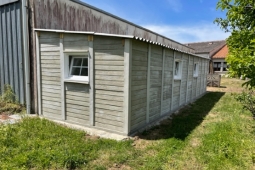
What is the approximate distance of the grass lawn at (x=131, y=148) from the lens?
3072mm

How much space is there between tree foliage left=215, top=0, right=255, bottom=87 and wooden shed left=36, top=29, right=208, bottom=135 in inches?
74.8

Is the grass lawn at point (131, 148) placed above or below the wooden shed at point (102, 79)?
below

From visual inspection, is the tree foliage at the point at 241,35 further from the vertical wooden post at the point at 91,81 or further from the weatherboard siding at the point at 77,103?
the weatherboard siding at the point at 77,103

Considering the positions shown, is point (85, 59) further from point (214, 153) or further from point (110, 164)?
point (214, 153)

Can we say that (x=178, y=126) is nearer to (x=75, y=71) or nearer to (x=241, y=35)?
(x=241, y=35)

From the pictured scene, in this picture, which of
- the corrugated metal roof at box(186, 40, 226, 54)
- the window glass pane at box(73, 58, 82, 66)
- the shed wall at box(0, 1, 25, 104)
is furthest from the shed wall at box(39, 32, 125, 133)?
the corrugated metal roof at box(186, 40, 226, 54)

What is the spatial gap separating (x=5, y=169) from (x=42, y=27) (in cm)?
438

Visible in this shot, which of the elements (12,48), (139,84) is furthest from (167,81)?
(12,48)

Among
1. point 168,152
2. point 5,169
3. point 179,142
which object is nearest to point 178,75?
point 179,142

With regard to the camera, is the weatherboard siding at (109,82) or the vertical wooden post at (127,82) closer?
the vertical wooden post at (127,82)

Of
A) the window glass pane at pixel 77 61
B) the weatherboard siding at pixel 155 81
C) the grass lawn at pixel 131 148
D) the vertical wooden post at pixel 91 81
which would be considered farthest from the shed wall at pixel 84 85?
the weatherboard siding at pixel 155 81

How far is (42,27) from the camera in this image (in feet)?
18.5

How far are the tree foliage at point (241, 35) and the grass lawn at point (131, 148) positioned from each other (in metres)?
1.53

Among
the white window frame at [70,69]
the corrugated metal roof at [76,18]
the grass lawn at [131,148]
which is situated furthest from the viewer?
the corrugated metal roof at [76,18]
